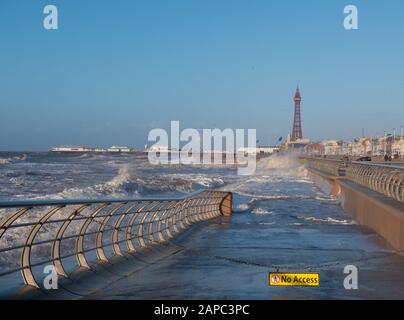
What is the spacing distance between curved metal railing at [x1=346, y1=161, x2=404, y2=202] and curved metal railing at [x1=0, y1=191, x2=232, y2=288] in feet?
16.8

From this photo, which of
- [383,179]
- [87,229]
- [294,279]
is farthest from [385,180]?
[294,279]

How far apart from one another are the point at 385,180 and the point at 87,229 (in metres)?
8.37

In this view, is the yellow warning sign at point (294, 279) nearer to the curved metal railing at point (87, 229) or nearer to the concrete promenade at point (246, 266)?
the concrete promenade at point (246, 266)

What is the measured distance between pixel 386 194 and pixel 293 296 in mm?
11409

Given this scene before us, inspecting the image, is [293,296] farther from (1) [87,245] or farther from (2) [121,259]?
(1) [87,245]

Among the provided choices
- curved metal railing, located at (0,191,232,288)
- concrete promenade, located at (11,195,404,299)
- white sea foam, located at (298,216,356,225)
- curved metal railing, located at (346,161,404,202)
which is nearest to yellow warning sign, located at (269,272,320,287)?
concrete promenade, located at (11,195,404,299)

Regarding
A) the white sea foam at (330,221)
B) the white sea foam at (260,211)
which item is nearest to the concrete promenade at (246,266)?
the white sea foam at (330,221)

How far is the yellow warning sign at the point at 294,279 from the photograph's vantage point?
910 cm

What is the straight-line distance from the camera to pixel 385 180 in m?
19.2

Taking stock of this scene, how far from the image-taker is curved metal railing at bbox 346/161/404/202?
53.7 feet

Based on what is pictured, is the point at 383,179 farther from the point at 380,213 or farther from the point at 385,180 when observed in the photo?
the point at 380,213

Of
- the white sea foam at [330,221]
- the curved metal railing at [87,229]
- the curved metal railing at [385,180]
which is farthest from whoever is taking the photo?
the white sea foam at [330,221]

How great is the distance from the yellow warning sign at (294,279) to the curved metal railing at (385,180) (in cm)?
663
